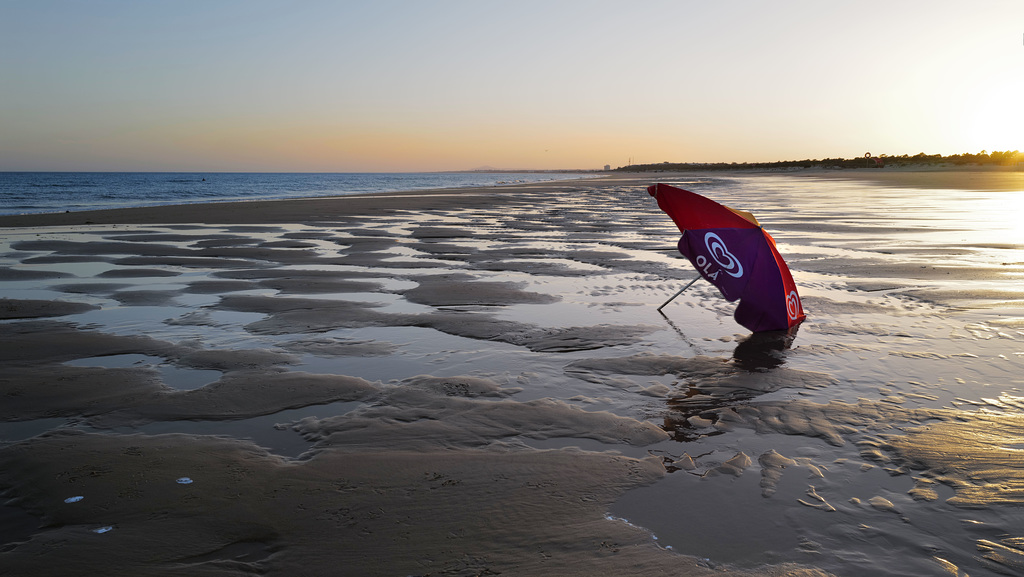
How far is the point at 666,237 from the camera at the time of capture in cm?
1584

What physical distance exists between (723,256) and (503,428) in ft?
11.5

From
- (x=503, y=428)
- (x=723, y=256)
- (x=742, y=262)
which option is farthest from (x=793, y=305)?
(x=503, y=428)

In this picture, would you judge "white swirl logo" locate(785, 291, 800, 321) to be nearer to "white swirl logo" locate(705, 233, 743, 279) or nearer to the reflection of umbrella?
the reflection of umbrella

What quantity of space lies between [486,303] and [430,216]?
1551 centimetres

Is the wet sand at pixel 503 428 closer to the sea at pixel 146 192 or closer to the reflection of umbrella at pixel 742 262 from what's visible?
the reflection of umbrella at pixel 742 262

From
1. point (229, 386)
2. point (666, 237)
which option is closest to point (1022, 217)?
point (666, 237)

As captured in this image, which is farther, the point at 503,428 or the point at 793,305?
the point at 793,305

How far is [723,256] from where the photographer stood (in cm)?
646

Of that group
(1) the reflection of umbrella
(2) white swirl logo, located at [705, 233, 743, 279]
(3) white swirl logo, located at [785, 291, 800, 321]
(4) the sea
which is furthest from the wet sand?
(4) the sea

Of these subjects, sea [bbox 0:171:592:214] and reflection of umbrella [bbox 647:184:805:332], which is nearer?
reflection of umbrella [bbox 647:184:805:332]

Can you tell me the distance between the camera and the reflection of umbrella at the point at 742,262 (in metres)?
6.33

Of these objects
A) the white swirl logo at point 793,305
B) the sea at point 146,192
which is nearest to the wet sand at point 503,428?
the white swirl logo at point 793,305

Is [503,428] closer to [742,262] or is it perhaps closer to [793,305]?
[742,262]

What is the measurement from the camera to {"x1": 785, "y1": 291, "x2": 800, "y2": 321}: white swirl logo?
6.49 m
